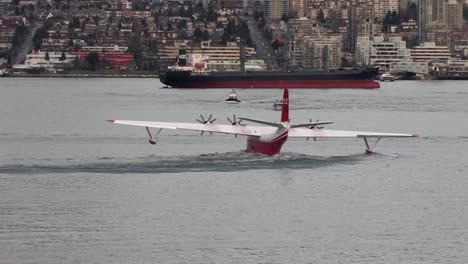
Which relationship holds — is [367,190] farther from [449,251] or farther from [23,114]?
[23,114]

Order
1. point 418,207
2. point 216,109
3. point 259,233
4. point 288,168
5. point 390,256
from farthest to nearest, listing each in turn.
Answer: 1. point 216,109
2. point 288,168
3. point 418,207
4. point 259,233
5. point 390,256

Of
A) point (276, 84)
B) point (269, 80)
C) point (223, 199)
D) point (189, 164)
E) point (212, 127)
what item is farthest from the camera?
point (276, 84)

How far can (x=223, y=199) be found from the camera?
155 feet

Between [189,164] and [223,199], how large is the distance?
27.3 feet

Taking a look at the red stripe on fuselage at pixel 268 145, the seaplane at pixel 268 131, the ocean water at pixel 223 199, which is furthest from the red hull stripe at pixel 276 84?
the seaplane at pixel 268 131

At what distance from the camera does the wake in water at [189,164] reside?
53.6m

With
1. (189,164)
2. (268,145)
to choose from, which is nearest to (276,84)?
(268,145)

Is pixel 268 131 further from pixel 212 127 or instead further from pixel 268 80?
pixel 268 80

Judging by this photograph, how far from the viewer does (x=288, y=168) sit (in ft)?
177

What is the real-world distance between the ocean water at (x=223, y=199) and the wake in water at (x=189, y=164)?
6cm

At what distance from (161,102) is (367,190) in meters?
65.0

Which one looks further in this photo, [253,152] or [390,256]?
[253,152]

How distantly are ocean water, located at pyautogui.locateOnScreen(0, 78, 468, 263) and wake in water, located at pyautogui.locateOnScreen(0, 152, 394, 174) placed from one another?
0.06 metres

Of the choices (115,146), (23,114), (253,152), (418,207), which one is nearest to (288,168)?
(253,152)
